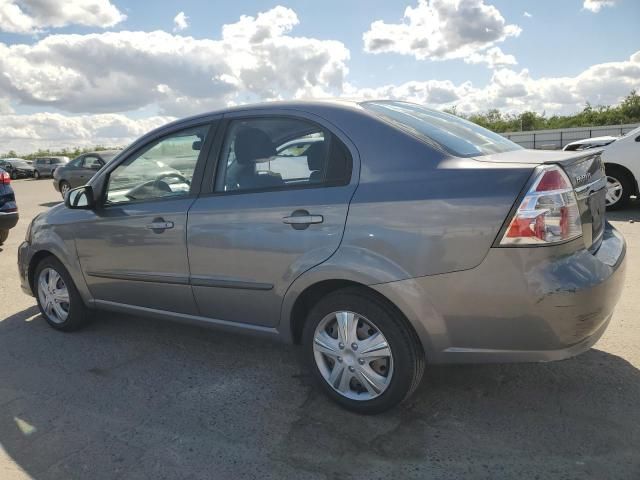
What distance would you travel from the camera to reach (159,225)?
3578 millimetres

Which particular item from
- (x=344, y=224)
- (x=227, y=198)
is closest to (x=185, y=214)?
(x=227, y=198)

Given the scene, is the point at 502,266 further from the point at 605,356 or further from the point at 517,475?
the point at 605,356

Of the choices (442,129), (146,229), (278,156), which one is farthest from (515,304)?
(146,229)

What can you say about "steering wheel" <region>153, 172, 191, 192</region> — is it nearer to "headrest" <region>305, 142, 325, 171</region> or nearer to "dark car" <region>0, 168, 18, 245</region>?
"headrest" <region>305, 142, 325, 171</region>

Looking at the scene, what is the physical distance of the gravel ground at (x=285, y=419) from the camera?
2.55 metres

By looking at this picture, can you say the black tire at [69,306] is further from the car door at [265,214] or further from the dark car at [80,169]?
the dark car at [80,169]

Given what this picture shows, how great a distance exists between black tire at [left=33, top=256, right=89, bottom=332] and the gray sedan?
70 centimetres

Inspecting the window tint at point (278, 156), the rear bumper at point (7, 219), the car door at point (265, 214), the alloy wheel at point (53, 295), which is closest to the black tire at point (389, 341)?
the car door at point (265, 214)

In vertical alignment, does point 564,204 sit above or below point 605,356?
above

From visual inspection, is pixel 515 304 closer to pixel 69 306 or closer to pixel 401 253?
pixel 401 253

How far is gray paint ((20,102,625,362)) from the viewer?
8.09 feet

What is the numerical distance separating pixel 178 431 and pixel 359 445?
984mm

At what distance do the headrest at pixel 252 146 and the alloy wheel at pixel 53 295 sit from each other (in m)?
2.13

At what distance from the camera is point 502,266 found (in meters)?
2.45
